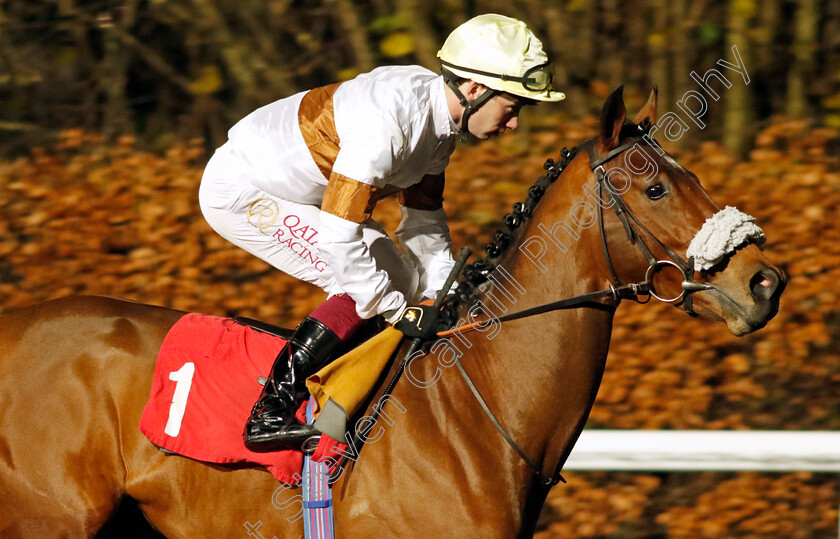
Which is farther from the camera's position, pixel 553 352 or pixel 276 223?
pixel 276 223

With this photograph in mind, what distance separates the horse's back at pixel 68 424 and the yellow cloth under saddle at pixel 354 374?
68 centimetres

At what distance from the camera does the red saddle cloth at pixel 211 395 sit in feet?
9.58

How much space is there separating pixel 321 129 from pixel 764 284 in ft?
4.89

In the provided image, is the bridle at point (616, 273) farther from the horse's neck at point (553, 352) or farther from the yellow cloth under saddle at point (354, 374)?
the yellow cloth under saddle at point (354, 374)

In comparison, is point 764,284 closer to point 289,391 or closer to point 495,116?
point 495,116

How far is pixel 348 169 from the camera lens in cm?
275

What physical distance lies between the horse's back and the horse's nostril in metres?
1.99

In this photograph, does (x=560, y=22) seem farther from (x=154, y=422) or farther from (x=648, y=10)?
(x=154, y=422)

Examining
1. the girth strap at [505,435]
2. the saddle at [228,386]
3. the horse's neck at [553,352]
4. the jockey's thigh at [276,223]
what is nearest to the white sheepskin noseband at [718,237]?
the horse's neck at [553,352]

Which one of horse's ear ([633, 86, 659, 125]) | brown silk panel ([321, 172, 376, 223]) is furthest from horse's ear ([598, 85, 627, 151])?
brown silk panel ([321, 172, 376, 223])

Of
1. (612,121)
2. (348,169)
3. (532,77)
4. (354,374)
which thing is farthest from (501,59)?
(354,374)

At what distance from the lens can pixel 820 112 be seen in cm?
643

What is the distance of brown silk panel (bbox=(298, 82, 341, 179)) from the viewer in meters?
3.01

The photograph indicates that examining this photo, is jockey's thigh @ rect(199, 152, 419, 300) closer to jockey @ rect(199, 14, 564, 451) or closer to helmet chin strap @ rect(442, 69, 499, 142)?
jockey @ rect(199, 14, 564, 451)
